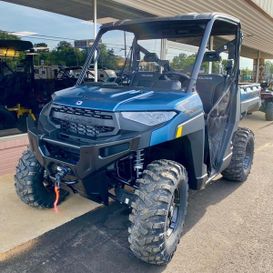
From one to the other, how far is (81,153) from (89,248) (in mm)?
1007

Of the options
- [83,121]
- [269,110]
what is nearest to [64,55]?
[83,121]

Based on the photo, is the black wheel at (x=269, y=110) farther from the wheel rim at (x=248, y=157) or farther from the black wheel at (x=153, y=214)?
the black wheel at (x=153, y=214)

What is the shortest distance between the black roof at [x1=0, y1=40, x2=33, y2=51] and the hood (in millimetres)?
3431

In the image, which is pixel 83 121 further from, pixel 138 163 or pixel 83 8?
pixel 83 8

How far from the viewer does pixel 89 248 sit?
293 cm

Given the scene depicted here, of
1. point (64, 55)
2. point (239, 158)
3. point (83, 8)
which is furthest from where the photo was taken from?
point (64, 55)

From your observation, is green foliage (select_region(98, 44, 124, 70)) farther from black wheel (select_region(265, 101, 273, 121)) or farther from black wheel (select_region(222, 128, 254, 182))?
black wheel (select_region(265, 101, 273, 121))

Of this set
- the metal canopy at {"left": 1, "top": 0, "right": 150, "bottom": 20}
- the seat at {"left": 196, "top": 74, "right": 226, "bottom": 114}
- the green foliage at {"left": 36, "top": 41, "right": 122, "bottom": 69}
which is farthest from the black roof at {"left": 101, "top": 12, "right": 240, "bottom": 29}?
the metal canopy at {"left": 1, "top": 0, "right": 150, "bottom": 20}

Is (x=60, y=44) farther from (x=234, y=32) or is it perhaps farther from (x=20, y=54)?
(x=234, y=32)

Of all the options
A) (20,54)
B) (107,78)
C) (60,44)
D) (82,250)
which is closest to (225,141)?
(107,78)

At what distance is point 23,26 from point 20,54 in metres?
0.86

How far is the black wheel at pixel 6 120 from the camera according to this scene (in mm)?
5249

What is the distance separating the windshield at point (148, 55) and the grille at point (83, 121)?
774 mm

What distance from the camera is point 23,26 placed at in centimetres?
573
